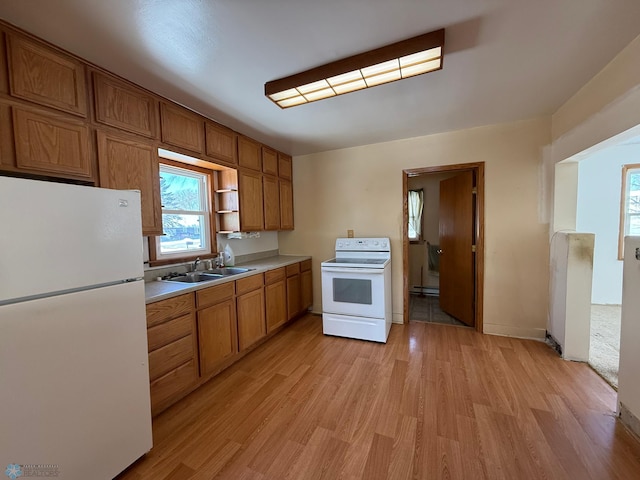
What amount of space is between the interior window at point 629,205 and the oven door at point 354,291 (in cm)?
392

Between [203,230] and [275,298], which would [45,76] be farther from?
[275,298]

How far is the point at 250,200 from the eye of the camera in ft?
9.77

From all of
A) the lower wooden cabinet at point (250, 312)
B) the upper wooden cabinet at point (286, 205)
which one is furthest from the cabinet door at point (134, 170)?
the upper wooden cabinet at point (286, 205)

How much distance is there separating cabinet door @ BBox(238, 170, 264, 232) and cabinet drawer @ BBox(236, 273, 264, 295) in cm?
61

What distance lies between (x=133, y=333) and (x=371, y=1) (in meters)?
2.09

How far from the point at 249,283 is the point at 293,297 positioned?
3.00 ft

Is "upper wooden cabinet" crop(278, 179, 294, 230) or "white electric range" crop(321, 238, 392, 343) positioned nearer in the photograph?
"white electric range" crop(321, 238, 392, 343)

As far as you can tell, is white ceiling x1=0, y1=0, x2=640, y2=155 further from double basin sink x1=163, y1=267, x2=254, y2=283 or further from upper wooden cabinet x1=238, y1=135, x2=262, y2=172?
double basin sink x1=163, y1=267, x2=254, y2=283

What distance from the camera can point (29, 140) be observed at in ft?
4.33

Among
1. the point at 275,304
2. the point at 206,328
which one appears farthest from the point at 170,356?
the point at 275,304

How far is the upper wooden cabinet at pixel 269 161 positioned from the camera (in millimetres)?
3213

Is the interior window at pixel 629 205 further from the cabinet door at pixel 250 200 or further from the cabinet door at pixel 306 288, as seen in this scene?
the cabinet door at pixel 250 200

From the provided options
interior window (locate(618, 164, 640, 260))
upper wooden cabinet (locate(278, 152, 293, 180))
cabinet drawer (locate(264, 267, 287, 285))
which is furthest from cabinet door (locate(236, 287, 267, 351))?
interior window (locate(618, 164, 640, 260))

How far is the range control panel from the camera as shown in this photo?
3.23 metres
